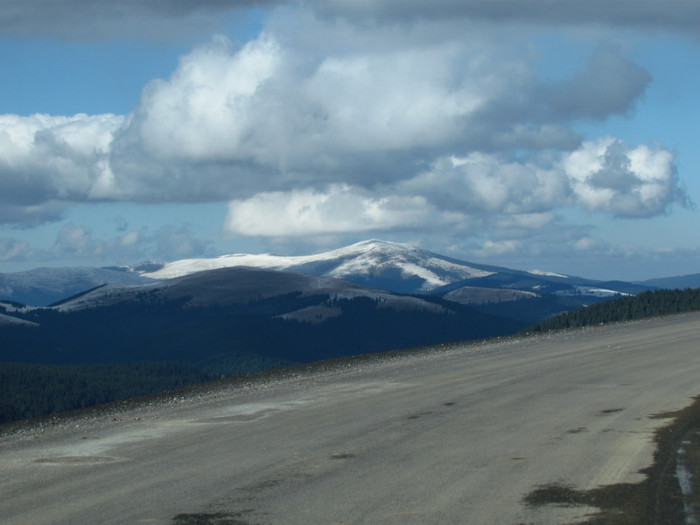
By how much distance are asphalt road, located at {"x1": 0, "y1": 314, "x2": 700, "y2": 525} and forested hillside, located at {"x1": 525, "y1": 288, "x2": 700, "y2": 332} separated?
34288 millimetres

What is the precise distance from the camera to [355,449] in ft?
50.9

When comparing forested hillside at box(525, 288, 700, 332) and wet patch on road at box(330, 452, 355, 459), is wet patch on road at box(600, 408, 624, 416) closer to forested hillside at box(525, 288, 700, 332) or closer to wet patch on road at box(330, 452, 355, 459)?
wet patch on road at box(330, 452, 355, 459)

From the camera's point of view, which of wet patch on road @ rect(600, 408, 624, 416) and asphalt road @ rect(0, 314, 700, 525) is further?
wet patch on road @ rect(600, 408, 624, 416)

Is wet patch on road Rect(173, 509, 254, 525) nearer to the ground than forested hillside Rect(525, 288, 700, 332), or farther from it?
nearer to the ground

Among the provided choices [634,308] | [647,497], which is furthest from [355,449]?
[634,308]

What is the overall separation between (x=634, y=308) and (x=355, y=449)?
53.4m

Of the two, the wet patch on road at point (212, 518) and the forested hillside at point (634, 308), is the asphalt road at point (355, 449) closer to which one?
the wet patch on road at point (212, 518)

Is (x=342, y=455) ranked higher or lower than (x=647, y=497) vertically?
higher

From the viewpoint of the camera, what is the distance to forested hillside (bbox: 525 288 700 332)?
60928 mm

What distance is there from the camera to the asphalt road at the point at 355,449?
38.1 feet

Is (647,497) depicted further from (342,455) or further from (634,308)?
(634,308)

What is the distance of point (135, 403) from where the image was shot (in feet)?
83.7

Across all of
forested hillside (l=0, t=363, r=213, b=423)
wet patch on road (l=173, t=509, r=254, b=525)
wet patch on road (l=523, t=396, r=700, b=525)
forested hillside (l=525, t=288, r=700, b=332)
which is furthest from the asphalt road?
forested hillside (l=0, t=363, r=213, b=423)

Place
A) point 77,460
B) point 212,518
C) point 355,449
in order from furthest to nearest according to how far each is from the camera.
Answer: point 77,460 → point 355,449 → point 212,518
